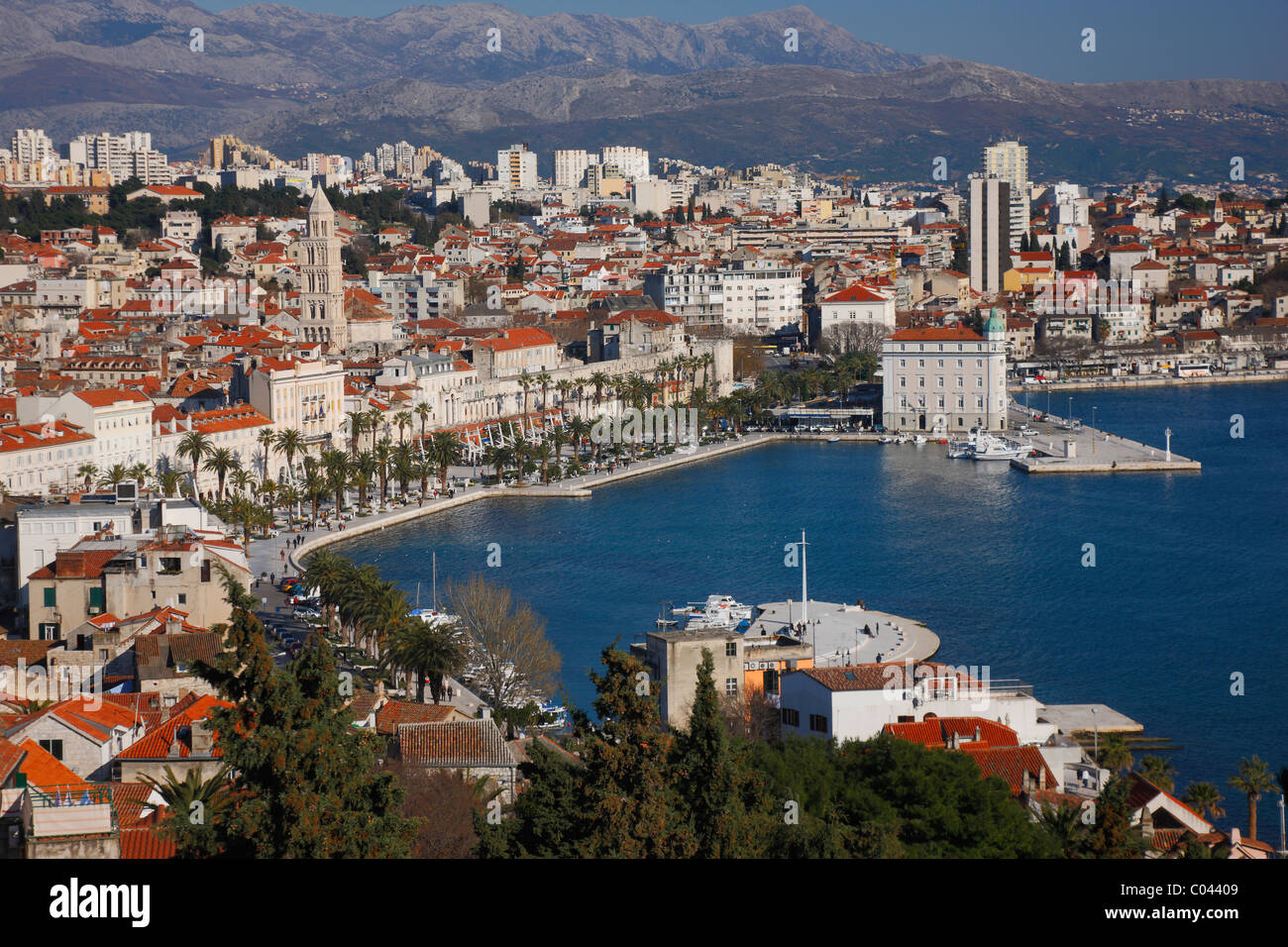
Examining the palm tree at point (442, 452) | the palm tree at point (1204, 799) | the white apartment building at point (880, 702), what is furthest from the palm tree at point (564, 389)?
the palm tree at point (1204, 799)

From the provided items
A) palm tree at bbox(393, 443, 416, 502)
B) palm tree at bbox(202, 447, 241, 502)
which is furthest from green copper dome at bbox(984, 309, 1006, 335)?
palm tree at bbox(202, 447, 241, 502)

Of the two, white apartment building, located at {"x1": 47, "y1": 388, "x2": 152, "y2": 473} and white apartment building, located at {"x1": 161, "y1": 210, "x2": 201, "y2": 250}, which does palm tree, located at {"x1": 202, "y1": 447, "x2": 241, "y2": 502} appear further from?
white apartment building, located at {"x1": 161, "y1": 210, "x2": 201, "y2": 250}

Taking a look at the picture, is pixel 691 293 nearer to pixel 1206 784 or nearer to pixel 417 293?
pixel 417 293

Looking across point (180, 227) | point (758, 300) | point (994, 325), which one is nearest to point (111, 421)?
point (994, 325)

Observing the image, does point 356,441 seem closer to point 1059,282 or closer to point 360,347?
point 360,347

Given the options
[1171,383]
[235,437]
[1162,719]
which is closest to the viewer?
[1162,719]

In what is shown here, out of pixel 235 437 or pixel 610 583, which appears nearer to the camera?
pixel 610 583

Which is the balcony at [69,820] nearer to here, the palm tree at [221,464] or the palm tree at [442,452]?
the palm tree at [221,464]
